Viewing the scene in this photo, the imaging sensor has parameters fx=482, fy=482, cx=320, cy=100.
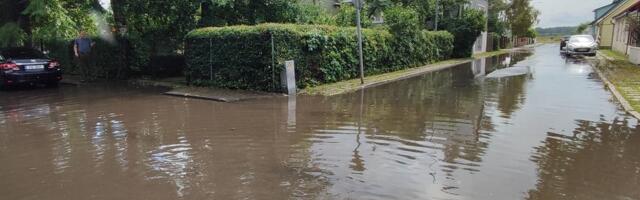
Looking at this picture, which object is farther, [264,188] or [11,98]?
[11,98]

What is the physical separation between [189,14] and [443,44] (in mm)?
14750

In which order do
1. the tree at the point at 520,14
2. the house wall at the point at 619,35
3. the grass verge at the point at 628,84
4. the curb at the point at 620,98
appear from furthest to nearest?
1. the tree at the point at 520,14
2. the house wall at the point at 619,35
3. the grass verge at the point at 628,84
4. the curb at the point at 620,98

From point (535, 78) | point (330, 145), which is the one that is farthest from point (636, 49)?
point (330, 145)

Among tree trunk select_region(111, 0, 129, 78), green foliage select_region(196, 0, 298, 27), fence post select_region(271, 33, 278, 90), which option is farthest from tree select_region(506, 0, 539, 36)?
fence post select_region(271, 33, 278, 90)

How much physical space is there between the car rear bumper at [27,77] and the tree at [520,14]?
169ft

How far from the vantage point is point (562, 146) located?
6562 mm

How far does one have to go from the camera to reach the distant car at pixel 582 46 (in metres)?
30.6

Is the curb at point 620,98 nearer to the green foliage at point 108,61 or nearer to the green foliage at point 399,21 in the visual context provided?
the green foliage at point 399,21

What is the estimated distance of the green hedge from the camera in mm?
12242

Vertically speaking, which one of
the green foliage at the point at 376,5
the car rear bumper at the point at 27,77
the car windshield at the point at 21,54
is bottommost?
the car rear bumper at the point at 27,77

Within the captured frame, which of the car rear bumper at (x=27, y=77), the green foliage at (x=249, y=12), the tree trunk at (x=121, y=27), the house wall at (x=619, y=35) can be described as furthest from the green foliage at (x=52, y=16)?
the house wall at (x=619, y=35)

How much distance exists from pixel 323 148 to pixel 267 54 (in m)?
6.06

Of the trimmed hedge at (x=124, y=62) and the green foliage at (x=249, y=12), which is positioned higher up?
the green foliage at (x=249, y=12)

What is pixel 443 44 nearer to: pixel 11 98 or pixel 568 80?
pixel 568 80
